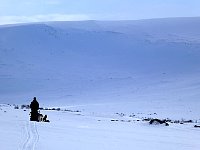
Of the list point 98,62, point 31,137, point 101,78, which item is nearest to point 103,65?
point 98,62

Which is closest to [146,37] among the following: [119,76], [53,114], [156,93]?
[119,76]

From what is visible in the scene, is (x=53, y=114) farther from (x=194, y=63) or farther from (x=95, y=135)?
(x=194, y=63)

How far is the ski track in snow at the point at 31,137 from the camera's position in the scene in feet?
25.3

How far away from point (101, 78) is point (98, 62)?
323 inches

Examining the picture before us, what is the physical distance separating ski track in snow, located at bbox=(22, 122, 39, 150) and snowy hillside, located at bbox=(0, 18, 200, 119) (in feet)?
43.2

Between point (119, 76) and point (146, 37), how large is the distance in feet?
59.8

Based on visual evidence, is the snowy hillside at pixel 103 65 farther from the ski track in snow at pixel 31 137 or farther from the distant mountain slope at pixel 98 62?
the ski track in snow at pixel 31 137

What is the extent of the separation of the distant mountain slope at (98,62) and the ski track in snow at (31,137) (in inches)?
792

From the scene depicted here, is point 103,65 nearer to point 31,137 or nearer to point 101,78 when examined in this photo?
point 101,78

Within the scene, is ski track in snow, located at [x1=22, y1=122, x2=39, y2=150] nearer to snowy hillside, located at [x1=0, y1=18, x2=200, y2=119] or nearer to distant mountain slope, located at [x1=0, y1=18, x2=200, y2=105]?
snowy hillside, located at [x1=0, y1=18, x2=200, y2=119]

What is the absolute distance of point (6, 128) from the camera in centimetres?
1027

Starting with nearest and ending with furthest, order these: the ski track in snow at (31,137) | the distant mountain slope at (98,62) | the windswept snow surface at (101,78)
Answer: the ski track in snow at (31,137), the windswept snow surface at (101,78), the distant mountain slope at (98,62)

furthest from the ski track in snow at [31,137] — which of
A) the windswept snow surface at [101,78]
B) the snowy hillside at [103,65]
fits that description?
the snowy hillside at [103,65]

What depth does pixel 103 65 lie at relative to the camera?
163 feet
